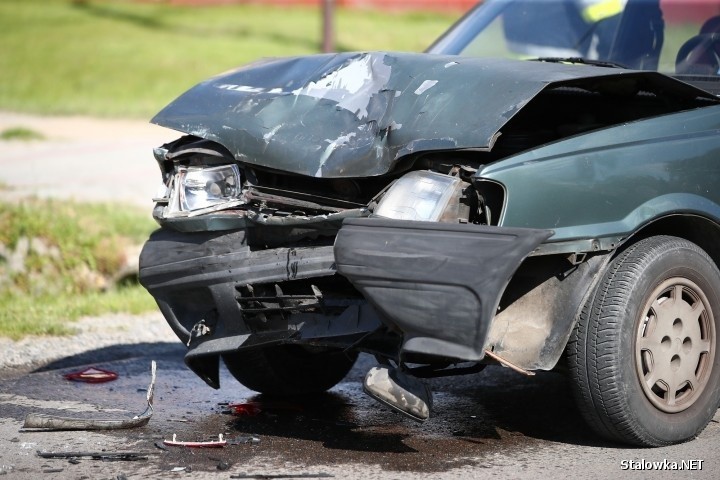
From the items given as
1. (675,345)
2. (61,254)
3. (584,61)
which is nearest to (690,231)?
(675,345)

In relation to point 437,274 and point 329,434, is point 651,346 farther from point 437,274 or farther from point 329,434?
point 329,434

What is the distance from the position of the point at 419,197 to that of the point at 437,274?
1.40ft

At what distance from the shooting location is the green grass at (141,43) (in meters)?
18.3

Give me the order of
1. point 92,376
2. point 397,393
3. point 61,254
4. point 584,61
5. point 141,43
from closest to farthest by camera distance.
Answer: point 397,393 → point 584,61 → point 92,376 → point 61,254 → point 141,43

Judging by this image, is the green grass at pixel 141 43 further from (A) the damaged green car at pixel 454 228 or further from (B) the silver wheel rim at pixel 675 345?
(B) the silver wheel rim at pixel 675 345

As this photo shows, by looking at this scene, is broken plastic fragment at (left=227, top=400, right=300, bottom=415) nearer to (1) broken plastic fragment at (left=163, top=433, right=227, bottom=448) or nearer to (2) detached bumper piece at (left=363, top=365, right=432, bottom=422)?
(1) broken plastic fragment at (left=163, top=433, right=227, bottom=448)

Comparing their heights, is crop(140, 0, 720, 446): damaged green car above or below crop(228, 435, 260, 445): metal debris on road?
above

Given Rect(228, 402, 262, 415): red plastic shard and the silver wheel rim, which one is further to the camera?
Rect(228, 402, 262, 415): red plastic shard

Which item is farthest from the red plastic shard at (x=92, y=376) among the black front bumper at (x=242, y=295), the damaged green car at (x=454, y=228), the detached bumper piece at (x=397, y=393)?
the detached bumper piece at (x=397, y=393)

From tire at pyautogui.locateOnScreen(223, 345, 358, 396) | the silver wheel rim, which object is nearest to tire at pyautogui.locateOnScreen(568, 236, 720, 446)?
the silver wheel rim

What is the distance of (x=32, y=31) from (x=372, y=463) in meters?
22.4

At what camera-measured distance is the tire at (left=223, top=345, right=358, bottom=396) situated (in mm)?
5078

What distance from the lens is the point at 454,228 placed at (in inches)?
150

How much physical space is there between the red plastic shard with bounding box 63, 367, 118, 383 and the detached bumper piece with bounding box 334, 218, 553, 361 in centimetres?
222
